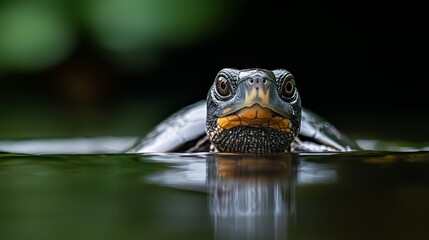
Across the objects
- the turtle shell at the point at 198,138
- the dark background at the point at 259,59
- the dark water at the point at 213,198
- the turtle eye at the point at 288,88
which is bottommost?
the dark water at the point at 213,198

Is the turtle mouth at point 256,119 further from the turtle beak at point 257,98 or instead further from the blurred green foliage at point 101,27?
the blurred green foliage at point 101,27

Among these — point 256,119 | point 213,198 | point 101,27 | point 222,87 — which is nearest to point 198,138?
point 222,87

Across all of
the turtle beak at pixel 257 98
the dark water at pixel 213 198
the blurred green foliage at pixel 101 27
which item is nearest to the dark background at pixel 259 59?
the blurred green foliage at pixel 101 27

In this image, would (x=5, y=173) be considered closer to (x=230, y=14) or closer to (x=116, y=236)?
(x=116, y=236)

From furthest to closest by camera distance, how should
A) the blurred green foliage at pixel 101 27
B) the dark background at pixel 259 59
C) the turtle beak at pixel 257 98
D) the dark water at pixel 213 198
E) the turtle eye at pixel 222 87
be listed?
the dark background at pixel 259 59 < the blurred green foliage at pixel 101 27 < the turtle eye at pixel 222 87 < the turtle beak at pixel 257 98 < the dark water at pixel 213 198

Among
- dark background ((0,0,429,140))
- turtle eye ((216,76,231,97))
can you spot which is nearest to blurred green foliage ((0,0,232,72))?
dark background ((0,0,429,140))

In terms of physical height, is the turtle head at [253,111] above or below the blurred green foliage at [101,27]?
below

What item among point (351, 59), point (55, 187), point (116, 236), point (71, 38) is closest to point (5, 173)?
point (55, 187)

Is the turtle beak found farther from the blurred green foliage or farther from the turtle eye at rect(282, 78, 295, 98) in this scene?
the blurred green foliage
